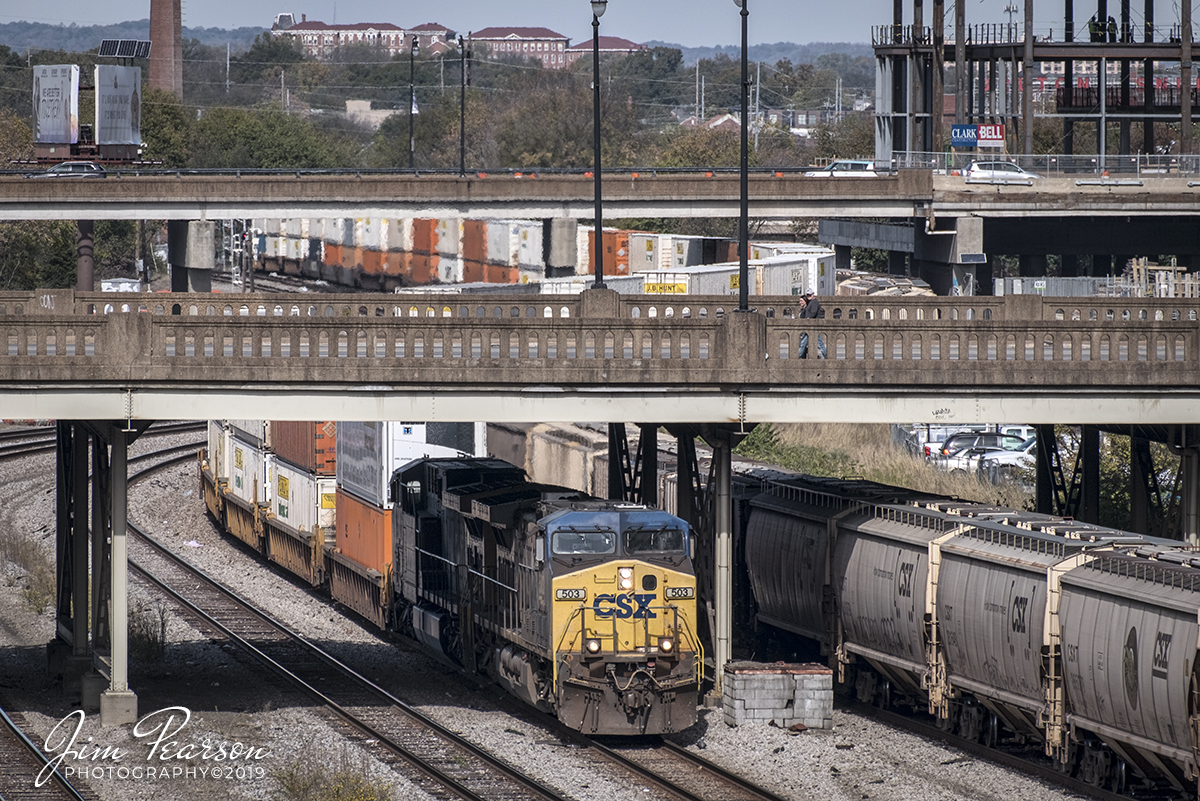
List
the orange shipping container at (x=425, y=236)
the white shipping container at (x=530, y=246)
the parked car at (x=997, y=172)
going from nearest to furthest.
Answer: the parked car at (x=997, y=172) < the white shipping container at (x=530, y=246) < the orange shipping container at (x=425, y=236)

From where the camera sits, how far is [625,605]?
23141 mm

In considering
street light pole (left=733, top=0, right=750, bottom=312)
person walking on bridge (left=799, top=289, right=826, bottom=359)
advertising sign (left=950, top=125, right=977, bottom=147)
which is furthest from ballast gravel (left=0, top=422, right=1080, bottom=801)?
advertising sign (left=950, top=125, right=977, bottom=147)

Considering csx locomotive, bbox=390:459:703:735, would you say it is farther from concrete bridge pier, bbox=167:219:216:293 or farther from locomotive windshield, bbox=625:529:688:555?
concrete bridge pier, bbox=167:219:216:293

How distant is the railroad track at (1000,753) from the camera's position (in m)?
21.5

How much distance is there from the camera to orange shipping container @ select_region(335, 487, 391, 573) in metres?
32.4

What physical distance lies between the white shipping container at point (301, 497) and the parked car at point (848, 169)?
3235 centimetres

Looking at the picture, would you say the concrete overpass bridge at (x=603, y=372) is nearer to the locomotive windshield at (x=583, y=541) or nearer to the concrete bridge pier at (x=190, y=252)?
the locomotive windshield at (x=583, y=541)

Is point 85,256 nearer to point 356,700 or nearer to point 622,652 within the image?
point 356,700

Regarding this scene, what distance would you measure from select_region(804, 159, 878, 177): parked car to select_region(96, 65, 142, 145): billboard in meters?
33.4

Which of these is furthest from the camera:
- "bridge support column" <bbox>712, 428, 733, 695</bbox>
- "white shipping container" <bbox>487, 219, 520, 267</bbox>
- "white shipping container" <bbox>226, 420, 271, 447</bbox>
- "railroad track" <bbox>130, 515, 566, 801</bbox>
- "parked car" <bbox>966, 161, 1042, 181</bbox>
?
"white shipping container" <bbox>487, 219, 520, 267</bbox>

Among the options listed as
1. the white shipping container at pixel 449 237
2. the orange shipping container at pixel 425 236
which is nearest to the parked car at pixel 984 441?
the white shipping container at pixel 449 237

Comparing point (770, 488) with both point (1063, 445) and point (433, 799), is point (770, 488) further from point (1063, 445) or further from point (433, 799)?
point (1063, 445)

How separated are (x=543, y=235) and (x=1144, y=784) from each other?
57.0 m

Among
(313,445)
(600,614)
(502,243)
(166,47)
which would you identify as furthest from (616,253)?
(166,47)
